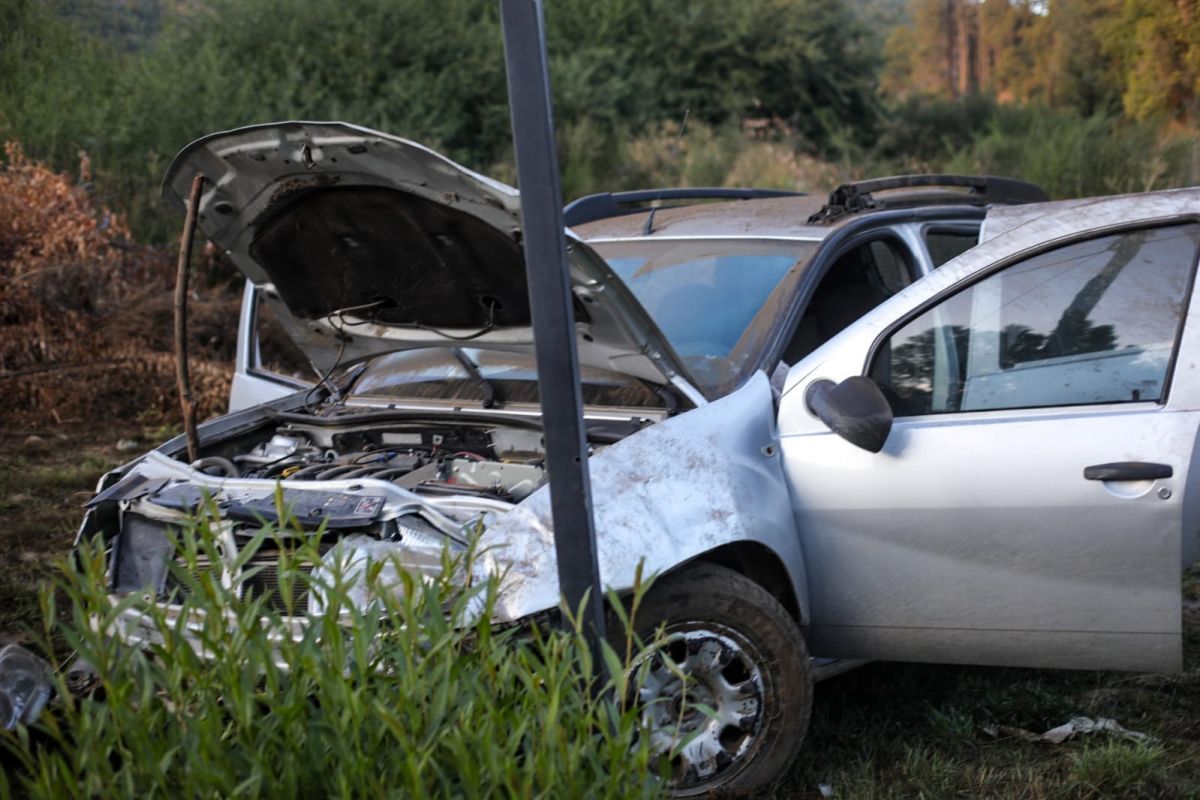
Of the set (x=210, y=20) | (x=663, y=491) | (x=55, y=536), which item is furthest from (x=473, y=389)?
(x=210, y=20)

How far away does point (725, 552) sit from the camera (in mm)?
3512

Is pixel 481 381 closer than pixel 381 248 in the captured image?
No

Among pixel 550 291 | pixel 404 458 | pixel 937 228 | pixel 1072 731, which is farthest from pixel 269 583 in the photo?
pixel 937 228

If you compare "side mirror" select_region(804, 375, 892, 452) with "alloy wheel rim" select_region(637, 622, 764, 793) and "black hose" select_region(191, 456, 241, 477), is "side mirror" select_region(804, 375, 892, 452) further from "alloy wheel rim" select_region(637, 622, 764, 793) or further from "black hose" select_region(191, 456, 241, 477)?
"black hose" select_region(191, 456, 241, 477)

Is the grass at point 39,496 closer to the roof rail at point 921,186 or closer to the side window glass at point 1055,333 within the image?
the side window glass at point 1055,333

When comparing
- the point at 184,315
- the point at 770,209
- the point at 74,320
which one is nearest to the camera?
the point at 184,315

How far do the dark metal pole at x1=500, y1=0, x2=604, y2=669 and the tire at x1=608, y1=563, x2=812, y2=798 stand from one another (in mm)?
651

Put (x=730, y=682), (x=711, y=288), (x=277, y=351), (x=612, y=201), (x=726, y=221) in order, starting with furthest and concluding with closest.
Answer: (x=277, y=351) → (x=612, y=201) → (x=726, y=221) → (x=711, y=288) → (x=730, y=682)

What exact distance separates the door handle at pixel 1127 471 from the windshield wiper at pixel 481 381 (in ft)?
6.37

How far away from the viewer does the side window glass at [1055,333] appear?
355cm

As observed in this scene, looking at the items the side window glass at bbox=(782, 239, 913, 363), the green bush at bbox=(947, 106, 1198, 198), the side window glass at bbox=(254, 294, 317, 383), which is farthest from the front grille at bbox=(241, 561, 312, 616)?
the green bush at bbox=(947, 106, 1198, 198)

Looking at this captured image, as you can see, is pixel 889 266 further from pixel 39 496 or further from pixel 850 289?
pixel 39 496

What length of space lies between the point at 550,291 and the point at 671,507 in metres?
0.91

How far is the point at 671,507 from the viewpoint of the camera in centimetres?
330
